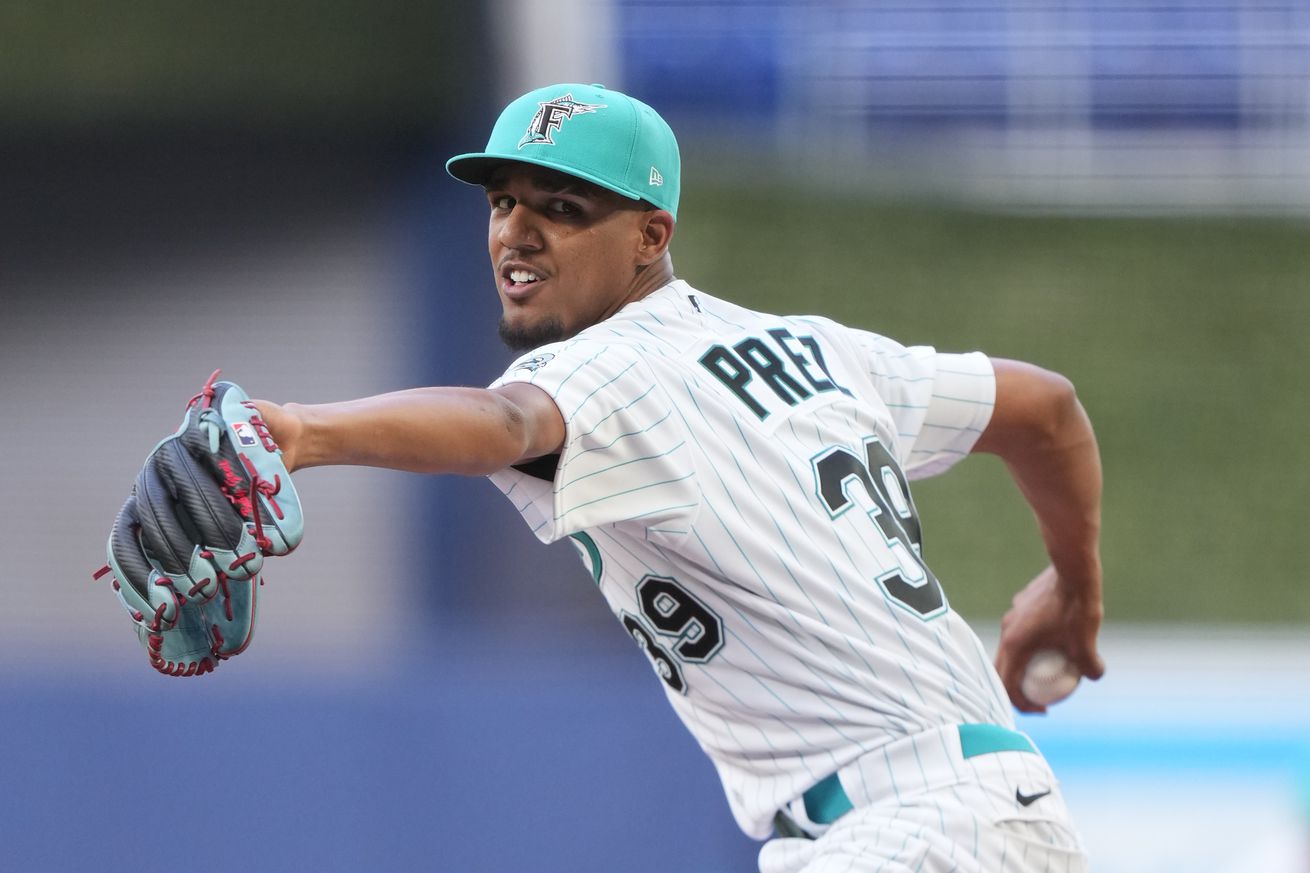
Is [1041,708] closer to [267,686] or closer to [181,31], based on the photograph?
[267,686]

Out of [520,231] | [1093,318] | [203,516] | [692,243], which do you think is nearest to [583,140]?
[520,231]

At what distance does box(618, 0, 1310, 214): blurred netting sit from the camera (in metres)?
9.70

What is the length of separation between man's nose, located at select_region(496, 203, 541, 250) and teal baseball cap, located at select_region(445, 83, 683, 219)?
90 mm

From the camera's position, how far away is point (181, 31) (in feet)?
31.8

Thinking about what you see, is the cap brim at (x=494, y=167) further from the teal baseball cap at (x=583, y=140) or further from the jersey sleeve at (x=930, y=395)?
the jersey sleeve at (x=930, y=395)

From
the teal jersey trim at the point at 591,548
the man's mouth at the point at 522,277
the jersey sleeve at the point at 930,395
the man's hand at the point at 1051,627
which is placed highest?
the man's mouth at the point at 522,277

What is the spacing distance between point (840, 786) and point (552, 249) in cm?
100

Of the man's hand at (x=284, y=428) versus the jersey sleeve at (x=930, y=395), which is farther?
the jersey sleeve at (x=930, y=395)

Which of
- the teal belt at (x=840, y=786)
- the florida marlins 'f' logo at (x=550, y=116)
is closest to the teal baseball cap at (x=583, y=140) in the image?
the florida marlins 'f' logo at (x=550, y=116)

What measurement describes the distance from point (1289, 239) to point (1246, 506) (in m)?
1.81

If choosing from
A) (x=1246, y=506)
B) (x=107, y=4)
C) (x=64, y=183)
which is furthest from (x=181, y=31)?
(x=1246, y=506)

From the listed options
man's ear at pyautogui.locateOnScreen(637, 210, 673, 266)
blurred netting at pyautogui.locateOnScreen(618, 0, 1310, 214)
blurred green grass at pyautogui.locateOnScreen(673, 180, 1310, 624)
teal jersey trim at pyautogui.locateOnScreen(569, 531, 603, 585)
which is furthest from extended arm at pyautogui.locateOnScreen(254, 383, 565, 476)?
blurred netting at pyautogui.locateOnScreen(618, 0, 1310, 214)

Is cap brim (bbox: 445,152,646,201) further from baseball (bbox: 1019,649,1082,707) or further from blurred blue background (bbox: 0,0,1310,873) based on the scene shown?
blurred blue background (bbox: 0,0,1310,873)

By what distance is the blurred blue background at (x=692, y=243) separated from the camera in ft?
27.8
